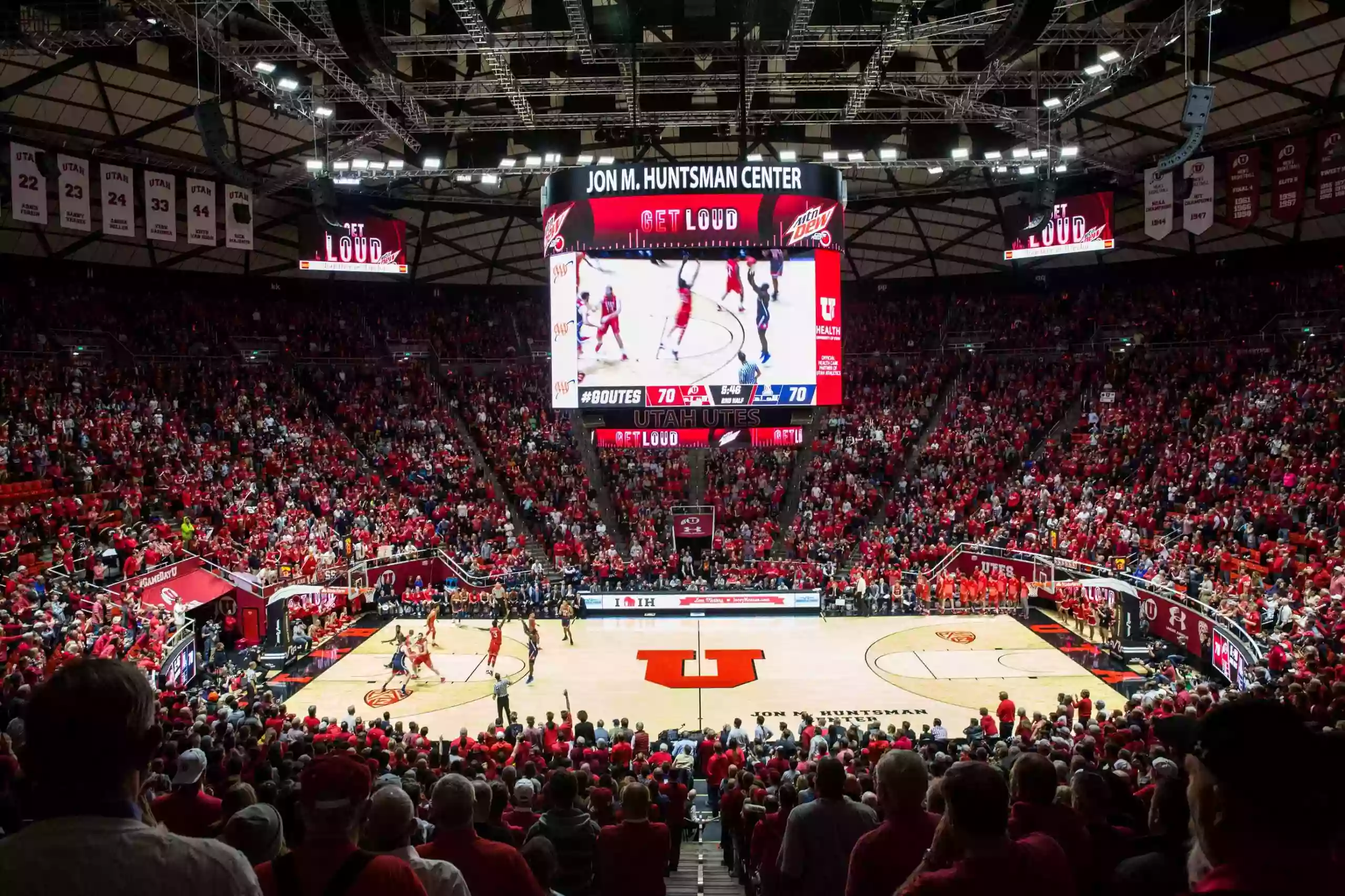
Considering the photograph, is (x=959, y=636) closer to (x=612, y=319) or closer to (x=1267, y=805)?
(x=612, y=319)

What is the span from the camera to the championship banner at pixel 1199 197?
2742 cm

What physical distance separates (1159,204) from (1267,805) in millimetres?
30827

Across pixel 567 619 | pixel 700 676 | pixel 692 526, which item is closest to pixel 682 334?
pixel 700 676

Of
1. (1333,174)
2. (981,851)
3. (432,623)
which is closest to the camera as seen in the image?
(981,851)

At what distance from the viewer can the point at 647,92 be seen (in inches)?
1009

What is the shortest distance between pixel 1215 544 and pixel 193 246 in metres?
39.3

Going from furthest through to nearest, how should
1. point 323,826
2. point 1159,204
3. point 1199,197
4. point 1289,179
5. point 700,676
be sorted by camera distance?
point 1159,204 < point 1199,197 < point 1289,179 < point 700,676 < point 323,826

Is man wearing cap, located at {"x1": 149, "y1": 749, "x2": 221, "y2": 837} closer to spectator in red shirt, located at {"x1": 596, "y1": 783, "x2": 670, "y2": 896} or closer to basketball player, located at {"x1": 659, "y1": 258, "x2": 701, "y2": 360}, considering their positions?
spectator in red shirt, located at {"x1": 596, "y1": 783, "x2": 670, "y2": 896}

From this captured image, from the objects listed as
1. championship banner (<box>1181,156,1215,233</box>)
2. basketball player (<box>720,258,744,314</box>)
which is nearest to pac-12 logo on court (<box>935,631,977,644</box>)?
basketball player (<box>720,258,744,314</box>)

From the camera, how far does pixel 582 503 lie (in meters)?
36.3

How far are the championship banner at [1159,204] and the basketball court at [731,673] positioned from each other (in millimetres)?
12948

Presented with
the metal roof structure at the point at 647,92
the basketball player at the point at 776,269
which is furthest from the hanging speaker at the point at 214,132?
the basketball player at the point at 776,269

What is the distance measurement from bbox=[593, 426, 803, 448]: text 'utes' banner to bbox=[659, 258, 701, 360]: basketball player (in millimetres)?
2682

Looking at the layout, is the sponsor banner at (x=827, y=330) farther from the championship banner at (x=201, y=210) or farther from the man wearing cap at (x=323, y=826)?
the man wearing cap at (x=323, y=826)
